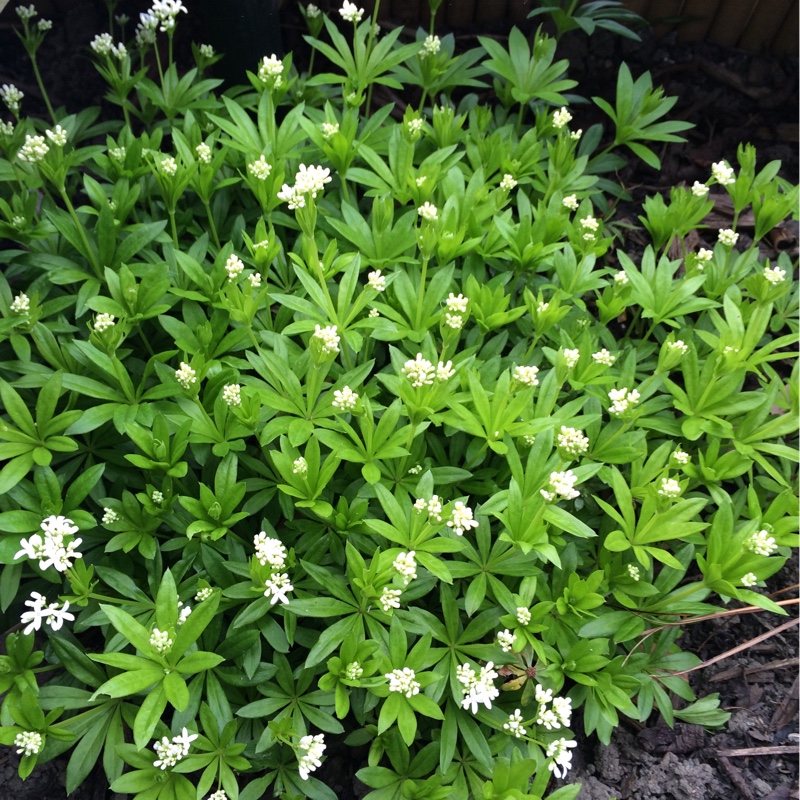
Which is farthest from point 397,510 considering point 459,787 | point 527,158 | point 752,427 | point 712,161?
point 712,161

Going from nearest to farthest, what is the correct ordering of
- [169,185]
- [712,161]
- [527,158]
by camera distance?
[169,185]
[527,158]
[712,161]

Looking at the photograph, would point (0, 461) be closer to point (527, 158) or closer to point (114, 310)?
point (114, 310)

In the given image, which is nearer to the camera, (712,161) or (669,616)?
(669,616)

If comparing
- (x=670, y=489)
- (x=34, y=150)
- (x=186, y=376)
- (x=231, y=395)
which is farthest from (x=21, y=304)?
(x=670, y=489)

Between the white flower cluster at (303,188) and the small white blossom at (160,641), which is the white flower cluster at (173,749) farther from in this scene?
the white flower cluster at (303,188)

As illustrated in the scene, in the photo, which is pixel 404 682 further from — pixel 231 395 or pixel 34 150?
pixel 34 150

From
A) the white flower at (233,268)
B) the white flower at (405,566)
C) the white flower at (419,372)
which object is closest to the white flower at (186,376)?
the white flower at (233,268)

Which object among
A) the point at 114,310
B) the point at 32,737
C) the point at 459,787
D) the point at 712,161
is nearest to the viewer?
the point at 32,737
